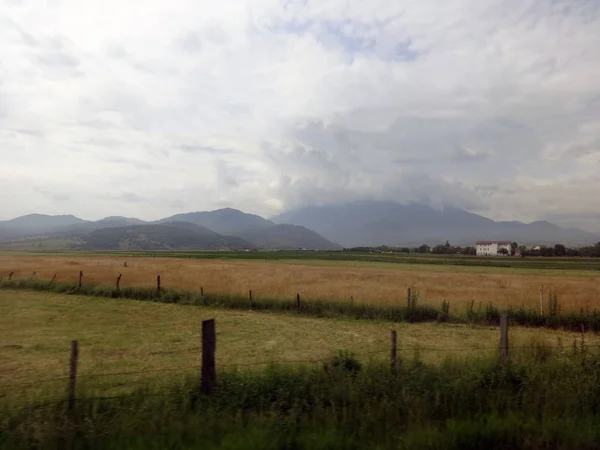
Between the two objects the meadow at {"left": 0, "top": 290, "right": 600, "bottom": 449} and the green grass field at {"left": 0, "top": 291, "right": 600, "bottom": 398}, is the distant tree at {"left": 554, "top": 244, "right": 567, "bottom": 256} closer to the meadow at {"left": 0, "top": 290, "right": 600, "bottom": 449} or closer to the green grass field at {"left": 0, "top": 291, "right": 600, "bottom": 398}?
the green grass field at {"left": 0, "top": 291, "right": 600, "bottom": 398}

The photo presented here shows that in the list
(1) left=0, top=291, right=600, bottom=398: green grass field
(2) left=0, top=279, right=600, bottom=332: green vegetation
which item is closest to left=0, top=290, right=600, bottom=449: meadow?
(1) left=0, top=291, right=600, bottom=398: green grass field

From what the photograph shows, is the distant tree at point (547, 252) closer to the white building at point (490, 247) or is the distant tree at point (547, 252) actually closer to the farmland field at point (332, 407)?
the white building at point (490, 247)

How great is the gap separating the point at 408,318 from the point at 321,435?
56.4ft

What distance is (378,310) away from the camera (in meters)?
22.7

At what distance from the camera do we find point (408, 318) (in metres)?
22.1

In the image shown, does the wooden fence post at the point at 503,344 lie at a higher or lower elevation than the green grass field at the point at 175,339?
higher

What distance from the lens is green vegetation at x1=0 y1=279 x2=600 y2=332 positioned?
20641mm

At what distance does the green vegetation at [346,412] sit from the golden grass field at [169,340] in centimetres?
180

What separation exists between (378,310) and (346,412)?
1664cm

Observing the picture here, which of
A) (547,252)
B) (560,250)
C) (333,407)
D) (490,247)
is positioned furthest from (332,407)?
(490,247)

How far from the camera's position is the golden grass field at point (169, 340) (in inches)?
447

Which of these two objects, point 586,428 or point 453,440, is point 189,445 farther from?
point 586,428

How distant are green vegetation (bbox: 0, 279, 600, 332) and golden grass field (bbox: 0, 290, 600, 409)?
904 mm

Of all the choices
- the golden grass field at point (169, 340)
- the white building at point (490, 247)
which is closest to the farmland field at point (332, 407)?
the golden grass field at point (169, 340)
